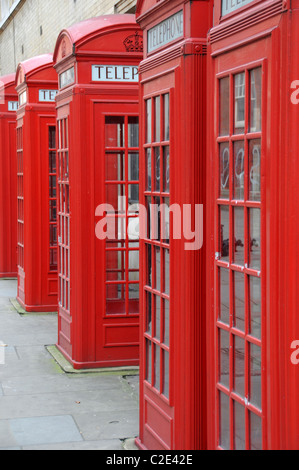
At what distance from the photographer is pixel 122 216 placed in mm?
7281

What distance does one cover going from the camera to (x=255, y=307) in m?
3.43

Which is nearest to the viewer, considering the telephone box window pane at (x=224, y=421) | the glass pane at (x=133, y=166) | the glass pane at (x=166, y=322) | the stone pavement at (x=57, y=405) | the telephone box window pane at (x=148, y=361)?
the telephone box window pane at (x=224, y=421)

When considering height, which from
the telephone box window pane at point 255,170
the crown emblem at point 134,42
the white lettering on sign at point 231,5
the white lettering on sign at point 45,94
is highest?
the crown emblem at point 134,42

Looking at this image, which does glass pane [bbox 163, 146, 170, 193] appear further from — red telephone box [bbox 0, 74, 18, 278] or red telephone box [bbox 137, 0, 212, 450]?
red telephone box [bbox 0, 74, 18, 278]

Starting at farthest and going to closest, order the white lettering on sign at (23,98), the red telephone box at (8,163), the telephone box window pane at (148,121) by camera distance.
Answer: the red telephone box at (8,163) → the white lettering on sign at (23,98) → the telephone box window pane at (148,121)

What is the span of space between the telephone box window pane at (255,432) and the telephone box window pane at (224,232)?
2.53ft

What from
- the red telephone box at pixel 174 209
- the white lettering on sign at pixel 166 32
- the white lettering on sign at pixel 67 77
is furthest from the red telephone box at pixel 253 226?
the white lettering on sign at pixel 67 77

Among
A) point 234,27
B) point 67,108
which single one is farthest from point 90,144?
point 234,27

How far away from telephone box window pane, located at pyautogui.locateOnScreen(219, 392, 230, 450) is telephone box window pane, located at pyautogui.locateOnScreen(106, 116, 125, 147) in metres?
3.75

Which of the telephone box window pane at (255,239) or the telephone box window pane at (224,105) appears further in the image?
the telephone box window pane at (224,105)

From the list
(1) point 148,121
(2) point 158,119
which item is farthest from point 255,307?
(1) point 148,121

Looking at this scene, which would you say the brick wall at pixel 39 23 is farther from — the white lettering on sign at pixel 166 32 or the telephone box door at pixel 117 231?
the white lettering on sign at pixel 166 32

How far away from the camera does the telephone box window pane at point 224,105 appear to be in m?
3.71

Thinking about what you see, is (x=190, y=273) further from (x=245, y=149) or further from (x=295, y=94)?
(x=295, y=94)
